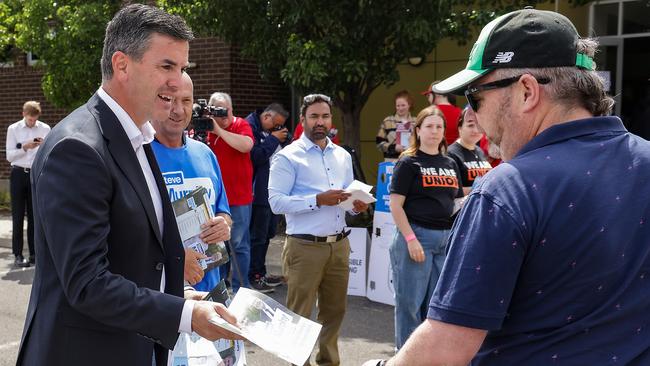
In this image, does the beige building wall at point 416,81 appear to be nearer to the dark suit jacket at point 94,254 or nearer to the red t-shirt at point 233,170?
the red t-shirt at point 233,170

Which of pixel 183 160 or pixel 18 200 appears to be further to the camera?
pixel 18 200

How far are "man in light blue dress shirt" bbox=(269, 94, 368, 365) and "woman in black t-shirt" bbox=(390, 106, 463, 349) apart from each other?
347 mm

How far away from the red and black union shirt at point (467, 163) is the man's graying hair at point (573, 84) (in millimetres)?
3535

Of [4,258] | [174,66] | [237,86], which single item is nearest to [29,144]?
[4,258]

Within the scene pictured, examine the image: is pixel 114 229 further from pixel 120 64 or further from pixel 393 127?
pixel 393 127

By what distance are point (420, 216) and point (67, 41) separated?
706 cm

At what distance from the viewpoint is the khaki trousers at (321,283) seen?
4613mm

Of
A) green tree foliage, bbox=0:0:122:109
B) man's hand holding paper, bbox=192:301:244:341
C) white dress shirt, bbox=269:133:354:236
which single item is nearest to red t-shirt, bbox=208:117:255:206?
white dress shirt, bbox=269:133:354:236

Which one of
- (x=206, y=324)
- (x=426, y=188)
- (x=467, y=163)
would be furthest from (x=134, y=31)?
(x=467, y=163)

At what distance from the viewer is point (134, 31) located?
2.13 m

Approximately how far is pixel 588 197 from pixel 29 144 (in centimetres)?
873

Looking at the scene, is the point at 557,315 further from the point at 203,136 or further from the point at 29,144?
the point at 29,144

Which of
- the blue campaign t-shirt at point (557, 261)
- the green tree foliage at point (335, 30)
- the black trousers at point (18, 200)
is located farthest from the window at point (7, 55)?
the blue campaign t-shirt at point (557, 261)

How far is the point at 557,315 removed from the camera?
1.51 metres
